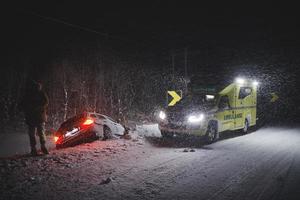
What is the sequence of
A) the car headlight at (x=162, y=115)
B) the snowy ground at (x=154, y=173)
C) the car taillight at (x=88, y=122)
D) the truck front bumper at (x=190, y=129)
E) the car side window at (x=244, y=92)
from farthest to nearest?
the car side window at (x=244, y=92) → the car headlight at (x=162, y=115) → the truck front bumper at (x=190, y=129) → the car taillight at (x=88, y=122) → the snowy ground at (x=154, y=173)

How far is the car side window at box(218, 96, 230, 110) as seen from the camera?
13.3m

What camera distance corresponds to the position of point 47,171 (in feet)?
24.3

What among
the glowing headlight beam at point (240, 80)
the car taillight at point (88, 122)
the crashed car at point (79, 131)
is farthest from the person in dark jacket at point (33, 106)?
the glowing headlight beam at point (240, 80)

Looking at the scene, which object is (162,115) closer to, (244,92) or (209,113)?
(209,113)

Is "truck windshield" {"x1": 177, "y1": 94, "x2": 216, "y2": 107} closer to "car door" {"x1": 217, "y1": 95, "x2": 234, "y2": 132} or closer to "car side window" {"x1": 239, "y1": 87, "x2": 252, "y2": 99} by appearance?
"car door" {"x1": 217, "y1": 95, "x2": 234, "y2": 132}

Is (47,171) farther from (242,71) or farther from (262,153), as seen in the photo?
(242,71)

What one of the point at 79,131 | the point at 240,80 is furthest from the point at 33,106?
the point at 240,80

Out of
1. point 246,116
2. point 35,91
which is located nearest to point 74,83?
point 246,116

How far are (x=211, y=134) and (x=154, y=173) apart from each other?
567 cm

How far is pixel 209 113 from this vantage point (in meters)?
12.4

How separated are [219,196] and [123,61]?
27307mm

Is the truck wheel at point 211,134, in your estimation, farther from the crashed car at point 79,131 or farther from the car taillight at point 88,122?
the car taillight at point 88,122

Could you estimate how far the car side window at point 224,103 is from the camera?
1327 centimetres

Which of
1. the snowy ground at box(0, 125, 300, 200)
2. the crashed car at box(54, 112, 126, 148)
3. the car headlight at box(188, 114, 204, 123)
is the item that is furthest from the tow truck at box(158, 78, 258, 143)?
the crashed car at box(54, 112, 126, 148)
